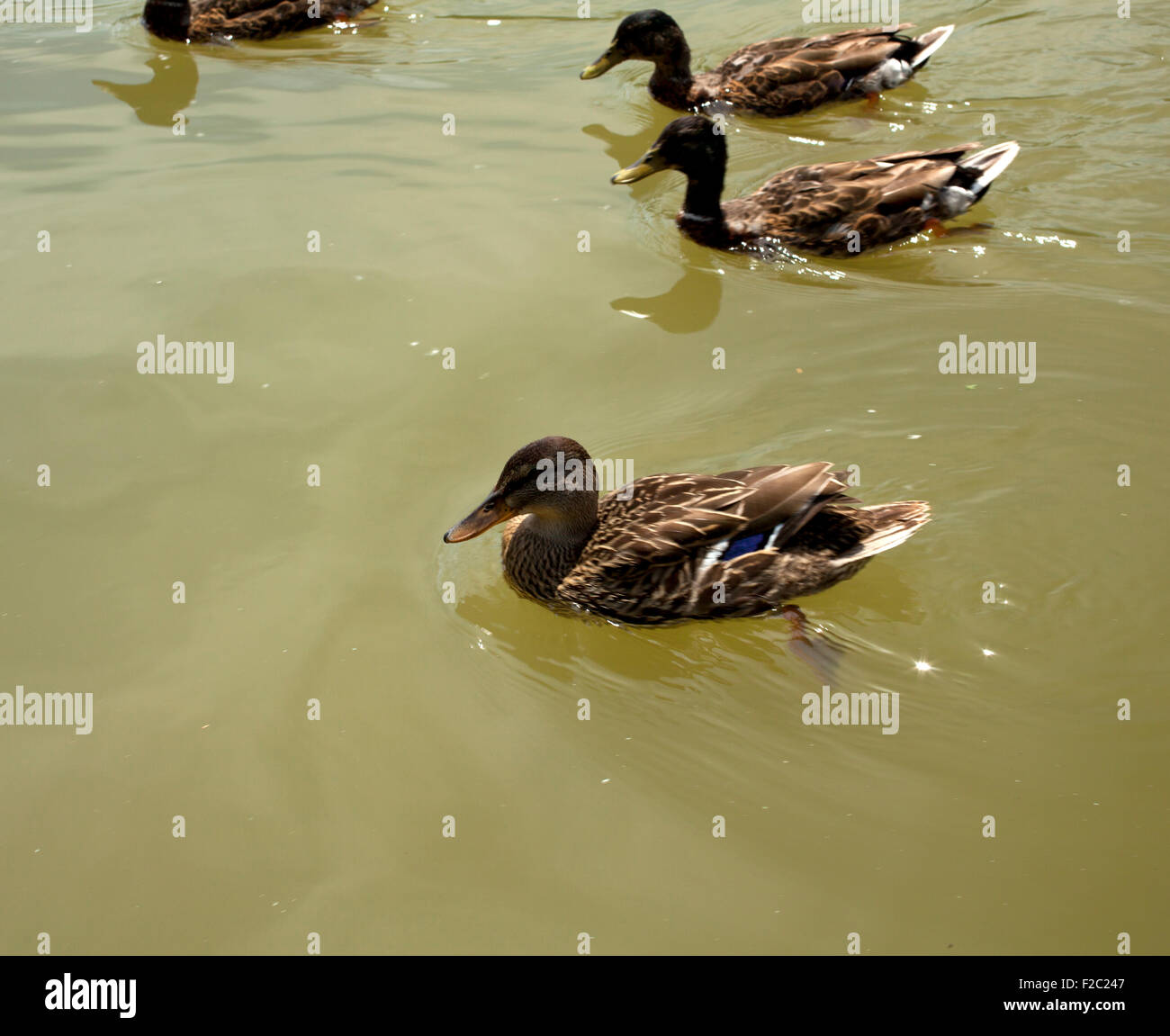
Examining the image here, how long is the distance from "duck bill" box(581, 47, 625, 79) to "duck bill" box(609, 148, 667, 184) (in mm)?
2115

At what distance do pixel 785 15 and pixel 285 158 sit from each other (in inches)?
223

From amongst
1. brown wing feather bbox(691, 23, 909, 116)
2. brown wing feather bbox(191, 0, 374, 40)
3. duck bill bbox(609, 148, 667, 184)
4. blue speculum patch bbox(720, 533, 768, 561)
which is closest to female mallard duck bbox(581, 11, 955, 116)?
brown wing feather bbox(691, 23, 909, 116)

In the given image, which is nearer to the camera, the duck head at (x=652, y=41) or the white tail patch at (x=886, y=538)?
the white tail patch at (x=886, y=538)

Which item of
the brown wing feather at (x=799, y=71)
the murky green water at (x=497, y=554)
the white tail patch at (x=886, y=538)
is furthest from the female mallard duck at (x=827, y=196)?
the white tail patch at (x=886, y=538)

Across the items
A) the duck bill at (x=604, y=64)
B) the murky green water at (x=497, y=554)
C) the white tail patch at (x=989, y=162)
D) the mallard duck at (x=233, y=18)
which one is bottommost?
the murky green water at (x=497, y=554)

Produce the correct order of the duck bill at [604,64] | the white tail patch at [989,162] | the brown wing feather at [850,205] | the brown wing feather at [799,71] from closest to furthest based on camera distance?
the brown wing feather at [850,205]
the white tail patch at [989,162]
the brown wing feather at [799,71]
the duck bill at [604,64]

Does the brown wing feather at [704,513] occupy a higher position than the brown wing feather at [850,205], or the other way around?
the brown wing feather at [850,205]

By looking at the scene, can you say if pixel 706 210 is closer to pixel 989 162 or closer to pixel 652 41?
pixel 989 162

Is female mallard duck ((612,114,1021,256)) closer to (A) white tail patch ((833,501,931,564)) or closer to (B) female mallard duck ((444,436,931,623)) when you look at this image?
(B) female mallard duck ((444,436,931,623))

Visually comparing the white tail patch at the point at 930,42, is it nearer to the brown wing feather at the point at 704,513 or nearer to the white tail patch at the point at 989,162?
the white tail patch at the point at 989,162

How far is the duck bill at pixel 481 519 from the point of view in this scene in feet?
17.3

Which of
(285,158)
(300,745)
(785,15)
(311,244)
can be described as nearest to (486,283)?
(311,244)

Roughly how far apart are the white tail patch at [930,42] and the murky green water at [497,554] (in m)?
0.56

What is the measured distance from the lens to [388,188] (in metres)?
A: 8.64
